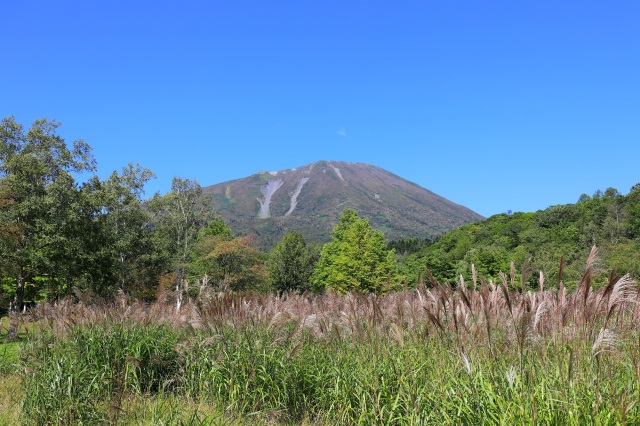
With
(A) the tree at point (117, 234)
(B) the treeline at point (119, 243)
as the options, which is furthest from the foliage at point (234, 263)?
(A) the tree at point (117, 234)


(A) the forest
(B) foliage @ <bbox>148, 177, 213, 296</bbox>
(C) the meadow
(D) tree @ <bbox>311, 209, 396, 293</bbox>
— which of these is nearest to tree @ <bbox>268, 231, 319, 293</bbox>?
(B) foliage @ <bbox>148, 177, 213, 296</bbox>

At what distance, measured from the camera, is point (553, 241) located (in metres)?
52.1

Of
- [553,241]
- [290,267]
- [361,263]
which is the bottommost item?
[290,267]

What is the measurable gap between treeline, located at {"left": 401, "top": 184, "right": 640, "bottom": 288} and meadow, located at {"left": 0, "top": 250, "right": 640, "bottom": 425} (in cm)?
2976

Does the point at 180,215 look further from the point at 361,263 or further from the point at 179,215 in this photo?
the point at 361,263

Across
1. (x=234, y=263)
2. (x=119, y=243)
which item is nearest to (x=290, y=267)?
(x=234, y=263)

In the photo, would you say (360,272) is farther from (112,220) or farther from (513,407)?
(513,407)

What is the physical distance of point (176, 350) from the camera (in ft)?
19.5

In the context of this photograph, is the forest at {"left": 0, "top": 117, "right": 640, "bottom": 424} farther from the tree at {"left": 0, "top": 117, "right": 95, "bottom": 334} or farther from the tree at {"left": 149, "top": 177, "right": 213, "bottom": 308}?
the tree at {"left": 149, "top": 177, "right": 213, "bottom": 308}

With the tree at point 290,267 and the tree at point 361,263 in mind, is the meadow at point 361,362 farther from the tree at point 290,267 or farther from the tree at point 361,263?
the tree at point 290,267

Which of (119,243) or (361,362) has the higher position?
(119,243)

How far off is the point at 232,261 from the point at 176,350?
30.9m

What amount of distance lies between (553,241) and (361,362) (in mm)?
54211

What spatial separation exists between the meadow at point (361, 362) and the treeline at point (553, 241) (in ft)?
97.6
